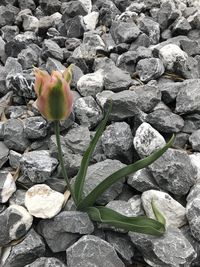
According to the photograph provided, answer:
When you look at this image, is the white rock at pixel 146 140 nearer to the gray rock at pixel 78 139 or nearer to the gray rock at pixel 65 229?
the gray rock at pixel 78 139

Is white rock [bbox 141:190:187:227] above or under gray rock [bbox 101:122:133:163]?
under

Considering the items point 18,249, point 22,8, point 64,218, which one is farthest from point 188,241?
point 22,8

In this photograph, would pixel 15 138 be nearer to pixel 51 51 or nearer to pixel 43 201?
pixel 43 201

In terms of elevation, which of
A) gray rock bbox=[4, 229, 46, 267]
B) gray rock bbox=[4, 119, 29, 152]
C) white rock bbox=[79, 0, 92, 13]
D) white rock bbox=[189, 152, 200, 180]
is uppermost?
white rock bbox=[79, 0, 92, 13]

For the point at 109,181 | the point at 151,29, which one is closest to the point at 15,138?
the point at 109,181

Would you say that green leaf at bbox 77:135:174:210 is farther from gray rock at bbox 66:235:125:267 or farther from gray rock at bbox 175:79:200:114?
gray rock at bbox 175:79:200:114

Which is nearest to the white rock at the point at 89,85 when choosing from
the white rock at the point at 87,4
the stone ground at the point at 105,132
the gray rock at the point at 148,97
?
the stone ground at the point at 105,132

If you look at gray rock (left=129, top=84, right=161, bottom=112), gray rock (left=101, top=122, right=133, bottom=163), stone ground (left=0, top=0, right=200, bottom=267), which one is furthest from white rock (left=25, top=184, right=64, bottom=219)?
gray rock (left=129, top=84, right=161, bottom=112)

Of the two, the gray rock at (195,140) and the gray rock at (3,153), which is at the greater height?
the gray rock at (195,140)
